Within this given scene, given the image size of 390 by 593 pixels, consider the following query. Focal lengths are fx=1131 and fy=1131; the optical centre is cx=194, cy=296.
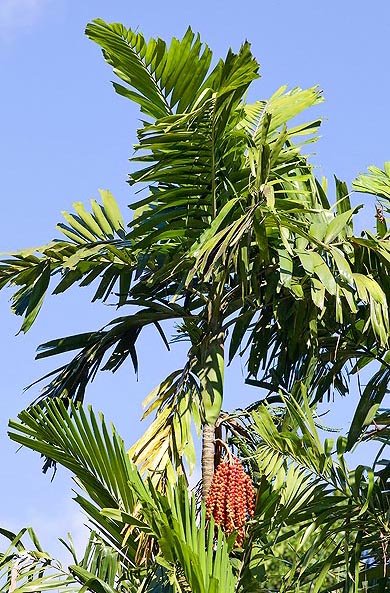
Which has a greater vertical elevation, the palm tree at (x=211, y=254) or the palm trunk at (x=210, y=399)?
the palm tree at (x=211, y=254)

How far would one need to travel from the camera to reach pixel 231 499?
403 centimetres

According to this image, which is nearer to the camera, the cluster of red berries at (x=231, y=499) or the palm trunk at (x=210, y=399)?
the cluster of red berries at (x=231, y=499)

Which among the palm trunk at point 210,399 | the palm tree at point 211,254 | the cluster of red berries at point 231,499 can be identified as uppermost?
the palm tree at point 211,254

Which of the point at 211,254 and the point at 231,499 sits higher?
the point at 211,254

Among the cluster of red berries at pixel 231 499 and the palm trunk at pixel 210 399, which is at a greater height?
the palm trunk at pixel 210 399

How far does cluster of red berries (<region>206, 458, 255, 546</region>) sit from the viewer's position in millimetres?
4004

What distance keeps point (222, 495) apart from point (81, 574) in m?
0.58

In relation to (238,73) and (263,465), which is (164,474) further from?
(238,73)

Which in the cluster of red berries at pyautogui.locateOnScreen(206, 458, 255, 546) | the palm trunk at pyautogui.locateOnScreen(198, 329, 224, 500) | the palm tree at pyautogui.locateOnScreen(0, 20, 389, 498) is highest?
the palm tree at pyautogui.locateOnScreen(0, 20, 389, 498)

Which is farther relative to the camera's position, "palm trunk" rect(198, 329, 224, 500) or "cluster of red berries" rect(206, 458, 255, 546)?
"palm trunk" rect(198, 329, 224, 500)

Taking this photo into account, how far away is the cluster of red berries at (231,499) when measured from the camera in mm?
4004

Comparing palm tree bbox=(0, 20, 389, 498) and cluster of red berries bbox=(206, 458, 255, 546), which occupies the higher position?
palm tree bbox=(0, 20, 389, 498)

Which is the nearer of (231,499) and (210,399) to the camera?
(231,499)

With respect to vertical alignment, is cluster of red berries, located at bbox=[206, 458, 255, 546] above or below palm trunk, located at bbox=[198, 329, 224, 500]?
below
